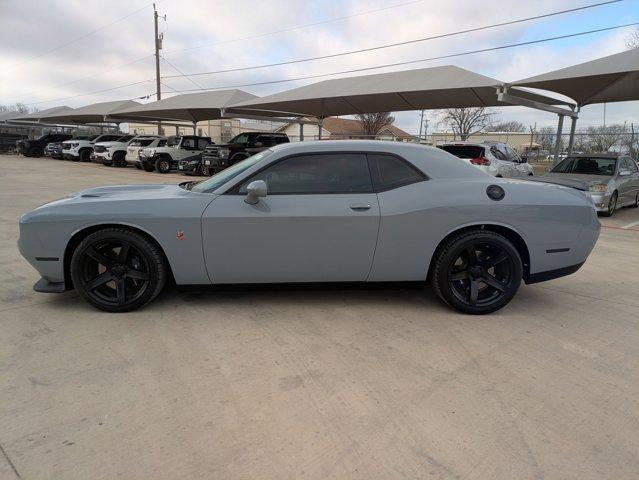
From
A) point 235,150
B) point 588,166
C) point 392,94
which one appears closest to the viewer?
point 588,166

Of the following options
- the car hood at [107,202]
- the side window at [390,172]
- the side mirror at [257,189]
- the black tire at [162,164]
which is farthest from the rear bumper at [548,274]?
the black tire at [162,164]

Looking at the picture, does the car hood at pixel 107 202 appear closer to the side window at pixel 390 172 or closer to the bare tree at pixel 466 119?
the side window at pixel 390 172

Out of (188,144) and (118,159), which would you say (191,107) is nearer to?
(188,144)

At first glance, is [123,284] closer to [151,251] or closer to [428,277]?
[151,251]

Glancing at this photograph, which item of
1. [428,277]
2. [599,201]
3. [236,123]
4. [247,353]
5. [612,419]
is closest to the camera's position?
[612,419]

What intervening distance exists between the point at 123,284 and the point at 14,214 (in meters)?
6.47

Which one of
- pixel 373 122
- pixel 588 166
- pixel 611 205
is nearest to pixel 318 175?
pixel 611 205

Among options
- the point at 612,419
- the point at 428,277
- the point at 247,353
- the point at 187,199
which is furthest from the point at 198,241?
the point at 612,419

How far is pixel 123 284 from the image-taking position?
12.8 feet

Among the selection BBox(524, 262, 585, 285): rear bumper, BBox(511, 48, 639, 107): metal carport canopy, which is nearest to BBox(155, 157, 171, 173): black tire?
BBox(511, 48, 639, 107): metal carport canopy

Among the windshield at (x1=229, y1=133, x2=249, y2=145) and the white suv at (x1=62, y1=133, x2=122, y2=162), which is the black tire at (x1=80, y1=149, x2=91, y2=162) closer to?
the white suv at (x1=62, y1=133, x2=122, y2=162)

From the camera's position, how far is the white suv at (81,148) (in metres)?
29.0

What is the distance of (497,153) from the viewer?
1434cm

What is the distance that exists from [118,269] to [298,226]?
1.60 metres
